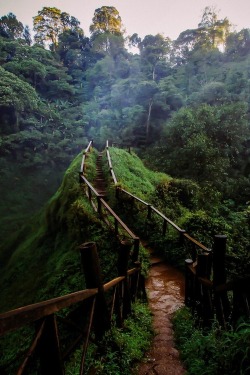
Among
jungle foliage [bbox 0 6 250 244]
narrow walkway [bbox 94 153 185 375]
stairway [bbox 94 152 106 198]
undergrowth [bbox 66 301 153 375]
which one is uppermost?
jungle foliage [bbox 0 6 250 244]

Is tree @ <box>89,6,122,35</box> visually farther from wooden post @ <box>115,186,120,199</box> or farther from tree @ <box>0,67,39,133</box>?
wooden post @ <box>115,186,120,199</box>

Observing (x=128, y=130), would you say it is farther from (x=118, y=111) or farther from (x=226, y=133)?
(x=226, y=133)

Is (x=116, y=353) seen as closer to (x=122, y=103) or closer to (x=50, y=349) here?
(x=50, y=349)

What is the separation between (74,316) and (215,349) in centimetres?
171

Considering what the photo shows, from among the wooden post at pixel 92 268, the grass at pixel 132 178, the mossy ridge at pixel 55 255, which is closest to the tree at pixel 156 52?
the grass at pixel 132 178

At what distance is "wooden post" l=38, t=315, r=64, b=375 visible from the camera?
2.20m

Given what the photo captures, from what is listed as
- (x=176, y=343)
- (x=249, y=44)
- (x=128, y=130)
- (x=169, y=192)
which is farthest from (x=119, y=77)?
(x=176, y=343)

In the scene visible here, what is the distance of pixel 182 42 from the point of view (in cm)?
5019

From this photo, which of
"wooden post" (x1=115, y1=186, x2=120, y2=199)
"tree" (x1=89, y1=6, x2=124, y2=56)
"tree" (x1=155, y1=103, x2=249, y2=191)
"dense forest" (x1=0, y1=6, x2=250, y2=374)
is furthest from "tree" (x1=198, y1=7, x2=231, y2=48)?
"wooden post" (x1=115, y1=186, x2=120, y2=199)

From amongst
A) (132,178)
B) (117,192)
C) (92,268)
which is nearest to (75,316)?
(92,268)

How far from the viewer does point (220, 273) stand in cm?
375

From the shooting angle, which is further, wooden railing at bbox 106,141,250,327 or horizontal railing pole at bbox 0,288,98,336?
wooden railing at bbox 106,141,250,327

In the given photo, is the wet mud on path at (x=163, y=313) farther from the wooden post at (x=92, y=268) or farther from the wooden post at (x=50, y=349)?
the wooden post at (x=50, y=349)

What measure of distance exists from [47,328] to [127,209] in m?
8.76
